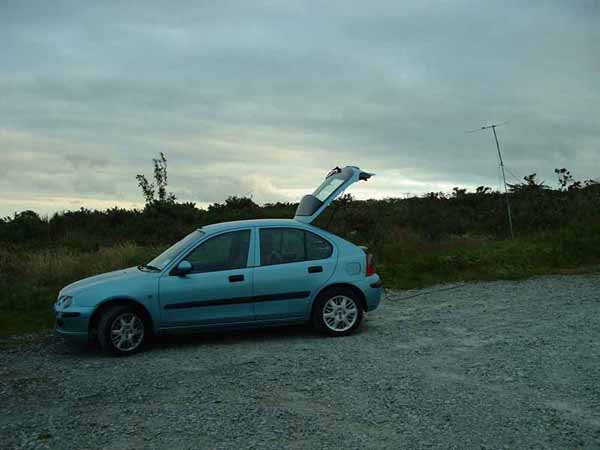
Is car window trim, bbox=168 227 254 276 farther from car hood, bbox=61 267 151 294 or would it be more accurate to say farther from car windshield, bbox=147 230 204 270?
car hood, bbox=61 267 151 294

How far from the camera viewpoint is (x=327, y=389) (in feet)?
21.6

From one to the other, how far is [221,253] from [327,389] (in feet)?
10.0

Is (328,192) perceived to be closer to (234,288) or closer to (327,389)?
(234,288)

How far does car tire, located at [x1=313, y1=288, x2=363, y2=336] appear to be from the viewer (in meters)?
9.23

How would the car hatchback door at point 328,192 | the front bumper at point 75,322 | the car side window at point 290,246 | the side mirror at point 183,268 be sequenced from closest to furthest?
1. the front bumper at point 75,322
2. the side mirror at point 183,268
3. the car side window at point 290,246
4. the car hatchback door at point 328,192

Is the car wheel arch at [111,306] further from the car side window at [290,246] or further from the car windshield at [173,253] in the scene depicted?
the car side window at [290,246]

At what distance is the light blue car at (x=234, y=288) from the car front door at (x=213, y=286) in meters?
0.01

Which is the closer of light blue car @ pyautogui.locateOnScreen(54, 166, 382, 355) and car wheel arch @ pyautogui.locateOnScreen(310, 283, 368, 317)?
light blue car @ pyautogui.locateOnScreen(54, 166, 382, 355)

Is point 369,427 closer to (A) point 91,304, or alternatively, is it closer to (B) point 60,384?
(B) point 60,384

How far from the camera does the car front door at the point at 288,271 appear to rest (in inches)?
355

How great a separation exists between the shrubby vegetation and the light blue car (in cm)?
319

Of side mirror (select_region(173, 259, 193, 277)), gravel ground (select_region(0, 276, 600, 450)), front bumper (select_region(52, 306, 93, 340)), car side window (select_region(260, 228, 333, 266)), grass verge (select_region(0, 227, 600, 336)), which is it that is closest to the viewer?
gravel ground (select_region(0, 276, 600, 450))

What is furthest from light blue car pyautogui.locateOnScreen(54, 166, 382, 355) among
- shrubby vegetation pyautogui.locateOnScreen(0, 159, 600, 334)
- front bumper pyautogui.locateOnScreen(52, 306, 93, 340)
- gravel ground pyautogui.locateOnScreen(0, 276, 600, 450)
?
shrubby vegetation pyautogui.locateOnScreen(0, 159, 600, 334)

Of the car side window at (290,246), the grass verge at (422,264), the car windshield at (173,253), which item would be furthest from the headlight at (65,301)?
the grass verge at (422,264)
